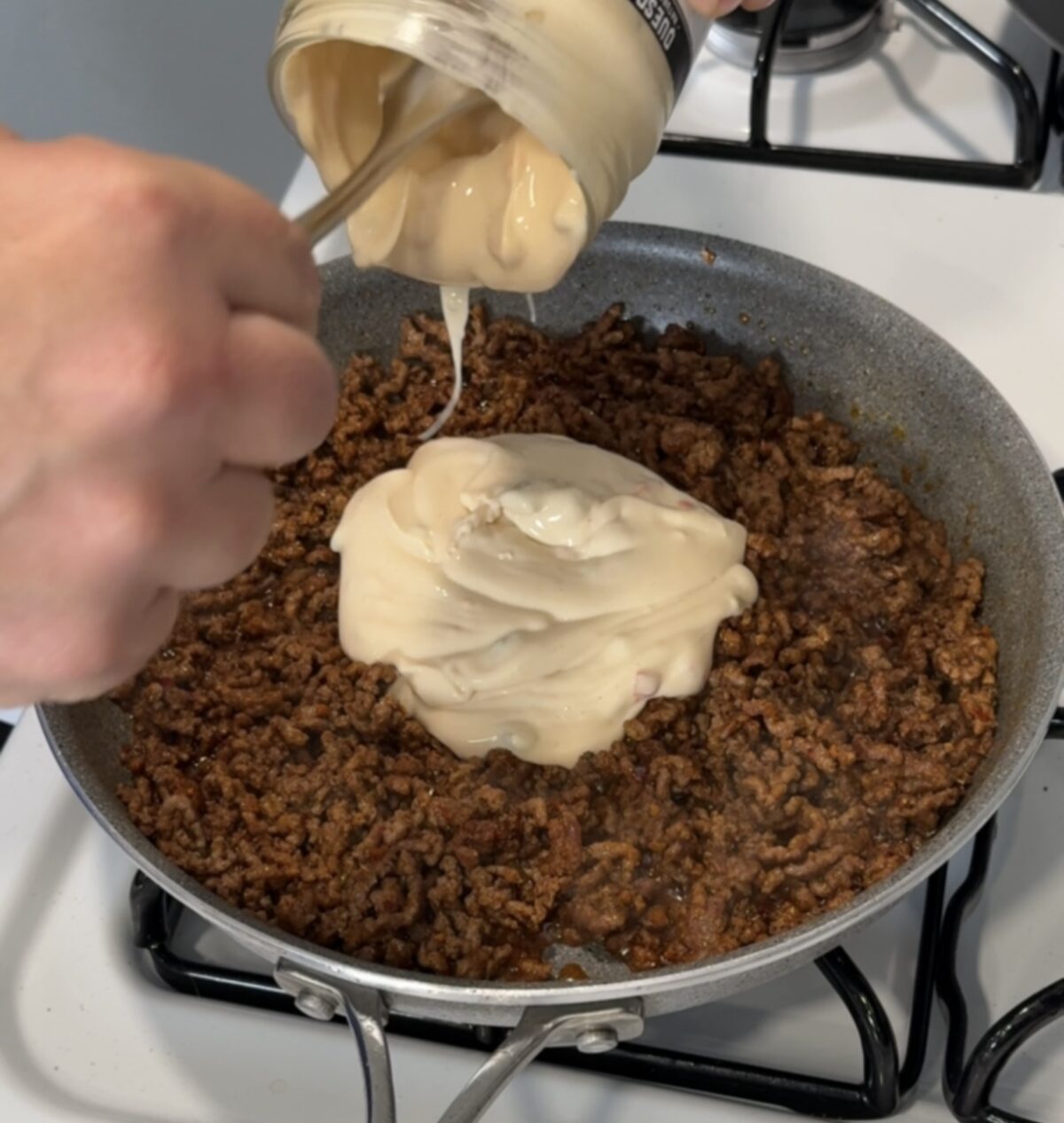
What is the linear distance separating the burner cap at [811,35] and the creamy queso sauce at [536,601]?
2.03 feet

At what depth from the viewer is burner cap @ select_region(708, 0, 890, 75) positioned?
1417 mm

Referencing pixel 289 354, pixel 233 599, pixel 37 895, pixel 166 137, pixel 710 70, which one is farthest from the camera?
pixel 166 137

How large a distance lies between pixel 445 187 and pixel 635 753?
1.51 ft

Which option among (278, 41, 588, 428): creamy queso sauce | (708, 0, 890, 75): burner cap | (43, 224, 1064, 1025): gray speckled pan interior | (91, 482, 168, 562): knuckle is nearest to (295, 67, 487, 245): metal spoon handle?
(278, 41, 588, 428): creamy queso sauce

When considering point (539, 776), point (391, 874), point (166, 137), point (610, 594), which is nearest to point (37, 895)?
point (391, 874)

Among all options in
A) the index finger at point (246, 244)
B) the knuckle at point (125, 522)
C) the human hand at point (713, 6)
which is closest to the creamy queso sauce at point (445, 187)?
the human hand at point (713, 6)

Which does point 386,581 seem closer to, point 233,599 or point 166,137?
point 233,599

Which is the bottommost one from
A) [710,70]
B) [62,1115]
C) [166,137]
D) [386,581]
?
[62,1115]

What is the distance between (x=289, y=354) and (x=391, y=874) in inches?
19.8

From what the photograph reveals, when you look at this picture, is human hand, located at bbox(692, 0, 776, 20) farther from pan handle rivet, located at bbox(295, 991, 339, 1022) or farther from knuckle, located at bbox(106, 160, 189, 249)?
pan handle rivet, located at bbox(295, 991, 339, 1022)

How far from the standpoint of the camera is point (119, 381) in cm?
53

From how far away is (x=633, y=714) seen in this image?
1.05 meters

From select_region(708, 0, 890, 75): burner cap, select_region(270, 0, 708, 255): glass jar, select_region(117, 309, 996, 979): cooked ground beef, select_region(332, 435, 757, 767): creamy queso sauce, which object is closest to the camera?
select_region(270, 0, 708, 255): glass jar

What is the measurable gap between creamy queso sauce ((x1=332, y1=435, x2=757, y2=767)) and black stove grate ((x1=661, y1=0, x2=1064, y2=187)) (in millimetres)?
458
